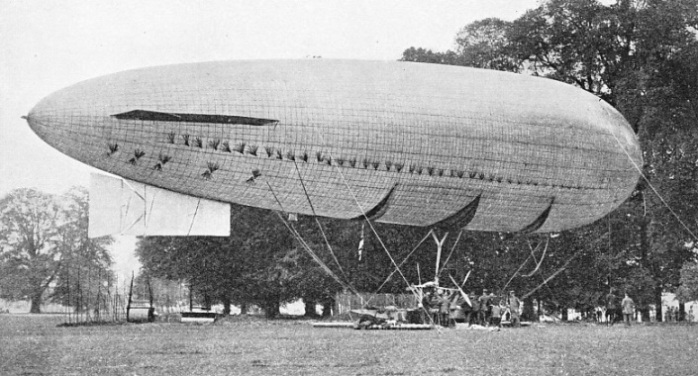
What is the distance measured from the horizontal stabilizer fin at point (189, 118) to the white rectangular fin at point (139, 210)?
1.82 meters

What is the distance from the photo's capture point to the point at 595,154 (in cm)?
1930

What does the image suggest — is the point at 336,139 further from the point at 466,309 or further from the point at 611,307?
the point at 611,307

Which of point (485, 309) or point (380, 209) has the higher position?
point (380, 209)

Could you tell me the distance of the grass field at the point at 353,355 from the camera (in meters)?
12.1

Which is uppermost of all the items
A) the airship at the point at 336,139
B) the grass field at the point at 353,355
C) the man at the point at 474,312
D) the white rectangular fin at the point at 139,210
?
the airship at the point at 336,139

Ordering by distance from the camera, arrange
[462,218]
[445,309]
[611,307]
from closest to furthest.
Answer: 1. [462,218]
2. [445,309]
3. [611,307]

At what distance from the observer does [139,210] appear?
54.0 ft

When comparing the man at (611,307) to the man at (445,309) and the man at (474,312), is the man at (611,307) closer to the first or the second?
the man at (474,312)

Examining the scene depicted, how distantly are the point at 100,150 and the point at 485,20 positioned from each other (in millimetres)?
24447

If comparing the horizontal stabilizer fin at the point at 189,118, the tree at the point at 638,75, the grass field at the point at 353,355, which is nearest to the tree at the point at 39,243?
the tree at the point at 638,75

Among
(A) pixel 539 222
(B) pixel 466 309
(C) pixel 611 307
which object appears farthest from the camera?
(C) pixel 611 307

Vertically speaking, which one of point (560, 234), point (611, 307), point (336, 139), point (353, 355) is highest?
point (336, 139)

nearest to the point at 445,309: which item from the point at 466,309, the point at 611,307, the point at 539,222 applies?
the point at 466,309

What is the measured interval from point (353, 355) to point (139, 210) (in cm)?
517
